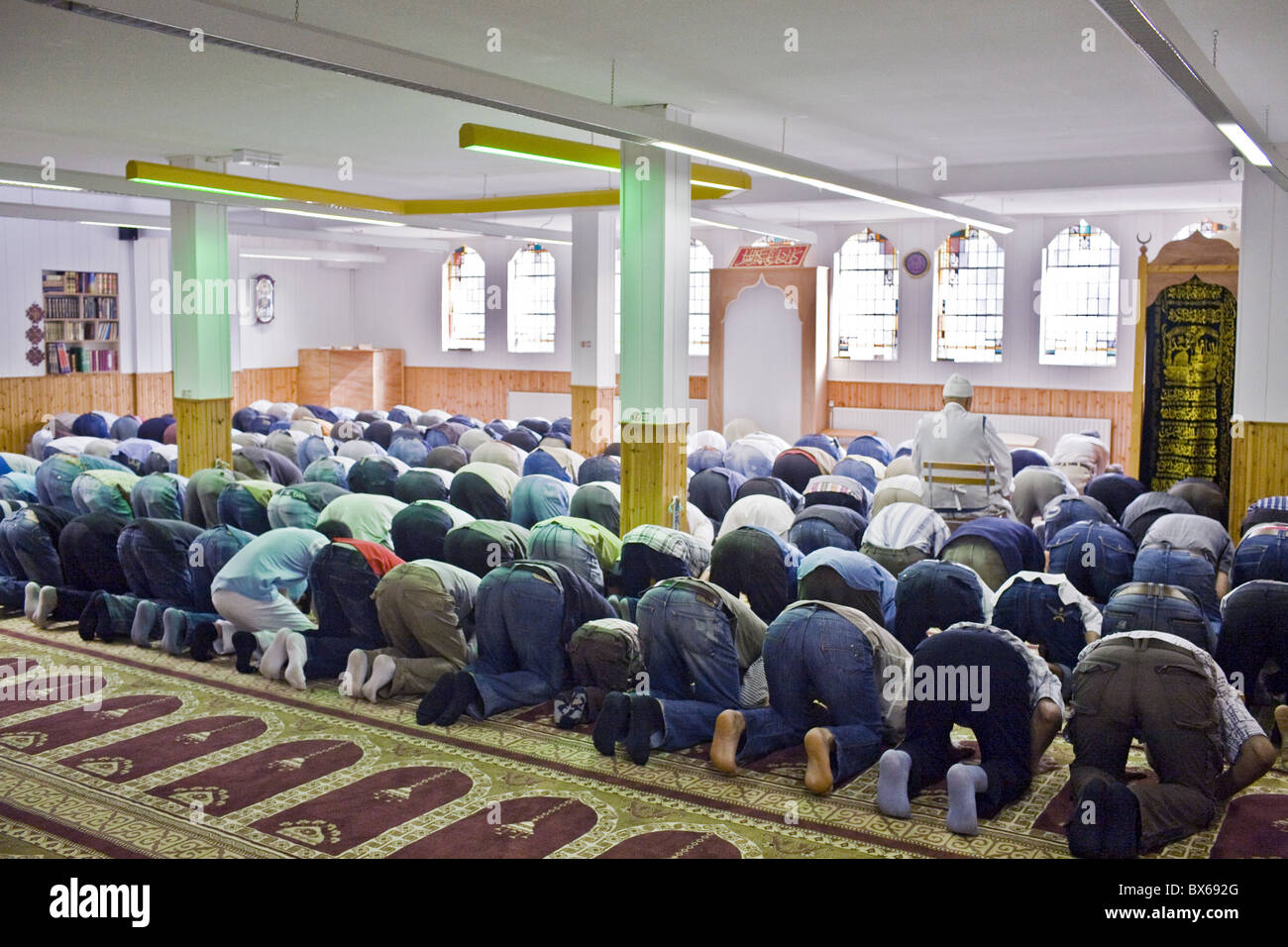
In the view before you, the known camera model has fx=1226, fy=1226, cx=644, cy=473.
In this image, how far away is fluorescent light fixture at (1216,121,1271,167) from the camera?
7.46 metres

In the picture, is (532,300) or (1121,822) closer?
(1121,822)

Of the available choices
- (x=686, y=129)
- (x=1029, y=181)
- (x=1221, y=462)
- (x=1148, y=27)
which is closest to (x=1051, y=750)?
(x=1148, y=27)

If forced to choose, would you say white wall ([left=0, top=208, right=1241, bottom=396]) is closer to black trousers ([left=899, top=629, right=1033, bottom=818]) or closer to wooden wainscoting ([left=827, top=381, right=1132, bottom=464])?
wooden wainscoting ([left=827, top=381, right=1132, bottom=464])

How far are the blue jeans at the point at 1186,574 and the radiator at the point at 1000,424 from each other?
10.5m

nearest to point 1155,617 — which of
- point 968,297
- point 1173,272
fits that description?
point 1173,272

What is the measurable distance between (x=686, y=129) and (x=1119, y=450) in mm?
12528

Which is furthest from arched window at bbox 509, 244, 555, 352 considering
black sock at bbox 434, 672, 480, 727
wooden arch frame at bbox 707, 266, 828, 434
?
black sock at bbox 434, 672, 480, 727

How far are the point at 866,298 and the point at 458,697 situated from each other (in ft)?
51.0

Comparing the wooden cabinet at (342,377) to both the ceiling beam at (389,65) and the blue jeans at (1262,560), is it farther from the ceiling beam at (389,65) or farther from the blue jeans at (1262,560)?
the blue jeans at (1262,560)

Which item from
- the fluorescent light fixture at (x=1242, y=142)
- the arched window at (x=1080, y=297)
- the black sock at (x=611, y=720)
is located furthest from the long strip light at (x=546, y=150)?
the arched window at (x=1080, y=297)

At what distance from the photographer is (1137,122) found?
36.2ft

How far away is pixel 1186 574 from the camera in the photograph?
24.0 ft

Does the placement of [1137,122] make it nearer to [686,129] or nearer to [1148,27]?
[686,129]

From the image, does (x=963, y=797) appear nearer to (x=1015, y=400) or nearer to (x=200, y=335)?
(x=200, y=335)
